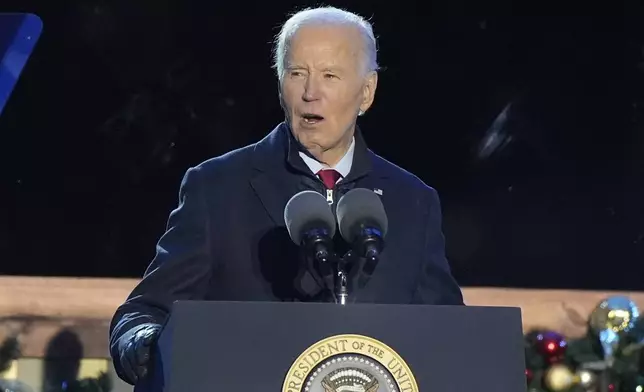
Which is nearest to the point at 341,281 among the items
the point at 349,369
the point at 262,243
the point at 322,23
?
the point at 349,369

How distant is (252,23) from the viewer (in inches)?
125

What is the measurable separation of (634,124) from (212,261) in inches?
86.3

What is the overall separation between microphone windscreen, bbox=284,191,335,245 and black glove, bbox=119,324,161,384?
0.69ft

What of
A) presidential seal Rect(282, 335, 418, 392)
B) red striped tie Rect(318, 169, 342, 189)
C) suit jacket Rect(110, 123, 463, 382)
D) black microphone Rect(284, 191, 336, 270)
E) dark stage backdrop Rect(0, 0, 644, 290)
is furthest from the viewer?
dark stage backdrop Rect(0, 0, 644, 290)

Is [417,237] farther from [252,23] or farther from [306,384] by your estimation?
[252,23]

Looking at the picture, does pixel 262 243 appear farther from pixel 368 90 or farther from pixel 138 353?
pixel 138 353

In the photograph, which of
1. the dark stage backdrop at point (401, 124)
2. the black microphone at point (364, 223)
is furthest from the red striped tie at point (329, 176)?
the dark stage backdrop at point (401, 124)

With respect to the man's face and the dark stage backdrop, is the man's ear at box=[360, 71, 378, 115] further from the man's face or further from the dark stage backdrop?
the dark stage backdrop

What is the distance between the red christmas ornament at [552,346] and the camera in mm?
3117

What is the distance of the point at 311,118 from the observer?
5.40 feet

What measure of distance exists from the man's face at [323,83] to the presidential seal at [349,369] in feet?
1.88

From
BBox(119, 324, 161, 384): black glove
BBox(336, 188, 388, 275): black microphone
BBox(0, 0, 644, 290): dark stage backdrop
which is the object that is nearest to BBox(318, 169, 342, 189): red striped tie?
BBox(336, 188, 388, 275): black microphone

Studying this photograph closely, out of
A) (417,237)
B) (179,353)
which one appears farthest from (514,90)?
(179,353)

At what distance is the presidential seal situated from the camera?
113 cm
